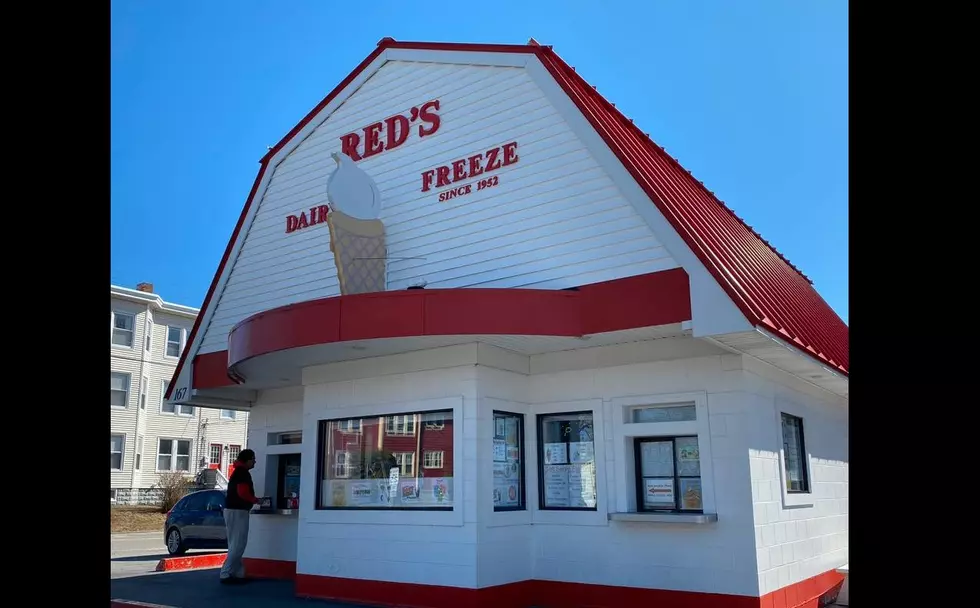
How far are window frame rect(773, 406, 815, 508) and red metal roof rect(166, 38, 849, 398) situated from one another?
33.0 inches

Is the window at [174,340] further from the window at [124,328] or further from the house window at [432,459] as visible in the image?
the house window at [432,459]

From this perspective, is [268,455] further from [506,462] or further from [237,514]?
[506,462]

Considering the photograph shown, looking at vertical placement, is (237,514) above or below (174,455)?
below

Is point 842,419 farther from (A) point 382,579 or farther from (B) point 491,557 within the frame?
(A) point 382,579

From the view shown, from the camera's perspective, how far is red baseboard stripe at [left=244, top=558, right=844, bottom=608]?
877cm

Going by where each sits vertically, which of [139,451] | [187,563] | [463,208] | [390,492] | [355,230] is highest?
[463,208]

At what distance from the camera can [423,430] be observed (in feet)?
32.9

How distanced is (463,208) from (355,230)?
170cm

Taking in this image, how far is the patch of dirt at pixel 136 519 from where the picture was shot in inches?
1069

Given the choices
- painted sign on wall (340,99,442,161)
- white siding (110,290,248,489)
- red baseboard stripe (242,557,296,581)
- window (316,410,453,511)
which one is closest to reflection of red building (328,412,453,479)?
window (316,410,453,511)

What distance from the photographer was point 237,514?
12320mm

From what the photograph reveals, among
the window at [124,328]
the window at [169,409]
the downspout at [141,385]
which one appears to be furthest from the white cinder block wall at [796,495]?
the window at [124,328]

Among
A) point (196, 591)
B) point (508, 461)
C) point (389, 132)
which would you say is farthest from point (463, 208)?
point (196, 591)
